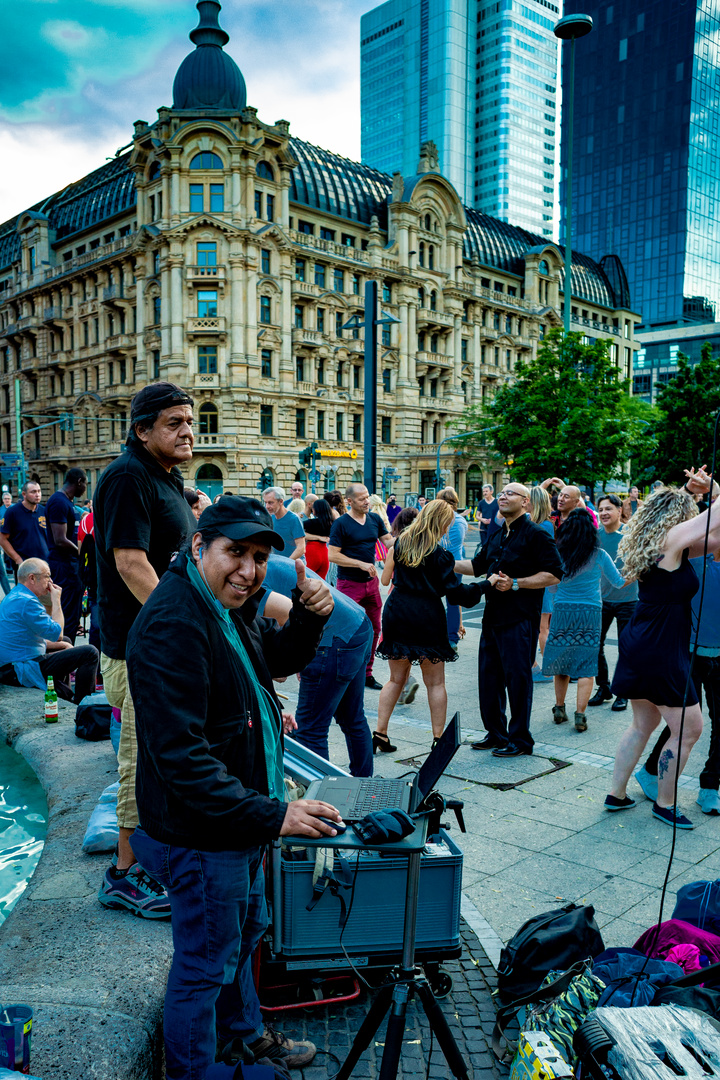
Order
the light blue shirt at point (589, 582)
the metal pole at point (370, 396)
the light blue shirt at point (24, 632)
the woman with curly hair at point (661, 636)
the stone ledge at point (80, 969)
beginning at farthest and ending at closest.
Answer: the metal pole at point (370, 396) → the light blue shirt at point (589, 582) → the light blue shirt at point (24, 632) → the woman with curly hair at point (661, 636) → the stone ledge at point (80, 969)

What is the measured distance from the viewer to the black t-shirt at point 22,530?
9.59m

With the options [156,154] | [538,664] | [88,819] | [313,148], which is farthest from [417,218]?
[88,819]

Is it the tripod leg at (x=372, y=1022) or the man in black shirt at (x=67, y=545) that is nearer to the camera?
the tripod leg at (x=372, y=1022)

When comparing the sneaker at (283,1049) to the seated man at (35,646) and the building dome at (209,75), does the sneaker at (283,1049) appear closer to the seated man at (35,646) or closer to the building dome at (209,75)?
the seated man at (35,646)

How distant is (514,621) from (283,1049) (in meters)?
3.95

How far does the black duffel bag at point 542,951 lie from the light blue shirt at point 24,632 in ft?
16.9

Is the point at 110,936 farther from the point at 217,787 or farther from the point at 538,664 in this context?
the point at 538,664

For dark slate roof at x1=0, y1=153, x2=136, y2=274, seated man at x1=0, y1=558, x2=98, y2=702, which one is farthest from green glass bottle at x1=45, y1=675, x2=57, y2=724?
dark slate roof at x1=0, y1=153, x2=136, y2=274

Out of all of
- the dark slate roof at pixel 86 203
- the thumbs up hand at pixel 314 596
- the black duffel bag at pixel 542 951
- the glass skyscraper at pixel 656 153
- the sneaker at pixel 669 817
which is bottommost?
the sneaker at pixel 669 817

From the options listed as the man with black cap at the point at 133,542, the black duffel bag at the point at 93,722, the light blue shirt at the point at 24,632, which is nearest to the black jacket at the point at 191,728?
the man with black cap at the point at 133,542

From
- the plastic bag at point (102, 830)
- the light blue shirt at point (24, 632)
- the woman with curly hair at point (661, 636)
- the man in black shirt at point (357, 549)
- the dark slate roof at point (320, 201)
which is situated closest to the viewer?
the plastic bag at point (102, 830)

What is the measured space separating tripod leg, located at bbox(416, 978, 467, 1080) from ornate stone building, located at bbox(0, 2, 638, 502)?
3779cm

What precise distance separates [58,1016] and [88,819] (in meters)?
1.88

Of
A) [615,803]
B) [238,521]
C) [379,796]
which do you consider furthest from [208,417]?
[238,521]
